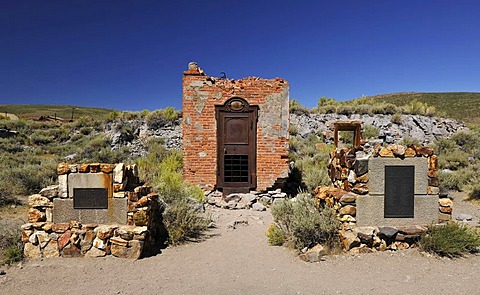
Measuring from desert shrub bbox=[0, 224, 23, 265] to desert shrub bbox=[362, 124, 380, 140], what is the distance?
17.4m

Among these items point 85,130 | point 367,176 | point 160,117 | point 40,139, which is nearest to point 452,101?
point 160,117

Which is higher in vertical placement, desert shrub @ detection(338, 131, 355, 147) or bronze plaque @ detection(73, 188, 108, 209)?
desert shrub @ detection(338, 131, 355, 147)

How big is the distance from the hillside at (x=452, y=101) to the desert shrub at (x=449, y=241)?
3530cm

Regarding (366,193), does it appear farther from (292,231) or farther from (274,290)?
(274,290)

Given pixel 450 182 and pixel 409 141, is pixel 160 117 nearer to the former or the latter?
pixel 409 141

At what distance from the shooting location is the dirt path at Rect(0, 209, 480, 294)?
13.6 feet

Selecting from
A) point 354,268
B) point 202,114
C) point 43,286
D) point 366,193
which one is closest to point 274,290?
point 354,268

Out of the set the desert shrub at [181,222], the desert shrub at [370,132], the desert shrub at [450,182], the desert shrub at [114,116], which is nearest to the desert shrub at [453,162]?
the desert shrub at [450,182]

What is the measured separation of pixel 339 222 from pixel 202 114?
19.3ft

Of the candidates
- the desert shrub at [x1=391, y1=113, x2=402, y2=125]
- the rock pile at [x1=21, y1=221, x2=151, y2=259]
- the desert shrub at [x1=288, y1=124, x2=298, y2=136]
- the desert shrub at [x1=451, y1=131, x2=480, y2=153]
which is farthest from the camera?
the desert shrub at [x1=391, y1=113, x2=402, y2=125]

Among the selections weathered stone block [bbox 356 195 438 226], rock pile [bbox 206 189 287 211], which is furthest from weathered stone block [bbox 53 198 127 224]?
weathered stone block [bbox 356 195 438 226]

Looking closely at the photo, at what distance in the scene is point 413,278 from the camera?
4.39 meters

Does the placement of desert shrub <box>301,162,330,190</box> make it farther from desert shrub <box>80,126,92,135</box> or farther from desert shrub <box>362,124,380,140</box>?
desert shrub <box>80,126,92,135</box>

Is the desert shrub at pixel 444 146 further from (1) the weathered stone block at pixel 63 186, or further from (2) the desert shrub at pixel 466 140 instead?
(1) the weathered stone block at pixel 63 186
